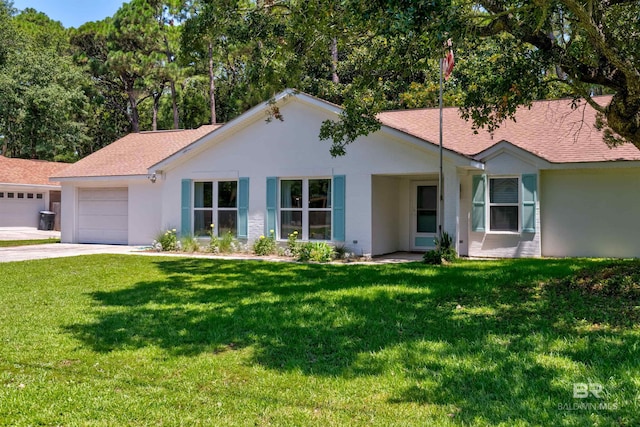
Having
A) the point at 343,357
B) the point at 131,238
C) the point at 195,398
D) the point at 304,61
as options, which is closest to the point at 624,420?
the point at 343,357

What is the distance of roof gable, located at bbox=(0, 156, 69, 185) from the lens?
80.2 ft

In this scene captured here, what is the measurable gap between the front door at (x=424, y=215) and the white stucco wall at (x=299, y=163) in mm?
774

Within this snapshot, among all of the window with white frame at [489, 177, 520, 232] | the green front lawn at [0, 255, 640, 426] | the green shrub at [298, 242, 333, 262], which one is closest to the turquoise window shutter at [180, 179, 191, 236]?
the green shrub at [298, 242, 333, 262]

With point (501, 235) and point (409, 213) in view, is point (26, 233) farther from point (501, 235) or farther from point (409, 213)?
point (501, 235)

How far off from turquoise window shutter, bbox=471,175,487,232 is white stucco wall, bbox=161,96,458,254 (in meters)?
0.95

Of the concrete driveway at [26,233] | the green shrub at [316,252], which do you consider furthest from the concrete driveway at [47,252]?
the concrete driveway at [26,233]

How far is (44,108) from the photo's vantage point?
31828 millimetres

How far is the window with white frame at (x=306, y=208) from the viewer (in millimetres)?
14602

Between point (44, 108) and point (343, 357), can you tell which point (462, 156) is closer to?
point (343, 357)

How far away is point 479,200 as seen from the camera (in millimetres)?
13727

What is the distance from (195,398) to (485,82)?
7851mm

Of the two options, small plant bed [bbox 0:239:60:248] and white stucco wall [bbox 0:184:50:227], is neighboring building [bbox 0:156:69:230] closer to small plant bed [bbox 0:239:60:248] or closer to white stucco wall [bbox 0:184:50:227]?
white stucco wall [bbox 0:184:50:227]

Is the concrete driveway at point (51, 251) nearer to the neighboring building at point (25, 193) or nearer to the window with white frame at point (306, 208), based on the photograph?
the neighboring building at point (25, 193)

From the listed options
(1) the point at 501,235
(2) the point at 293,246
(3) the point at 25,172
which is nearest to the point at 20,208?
(3) the point at 25,172
